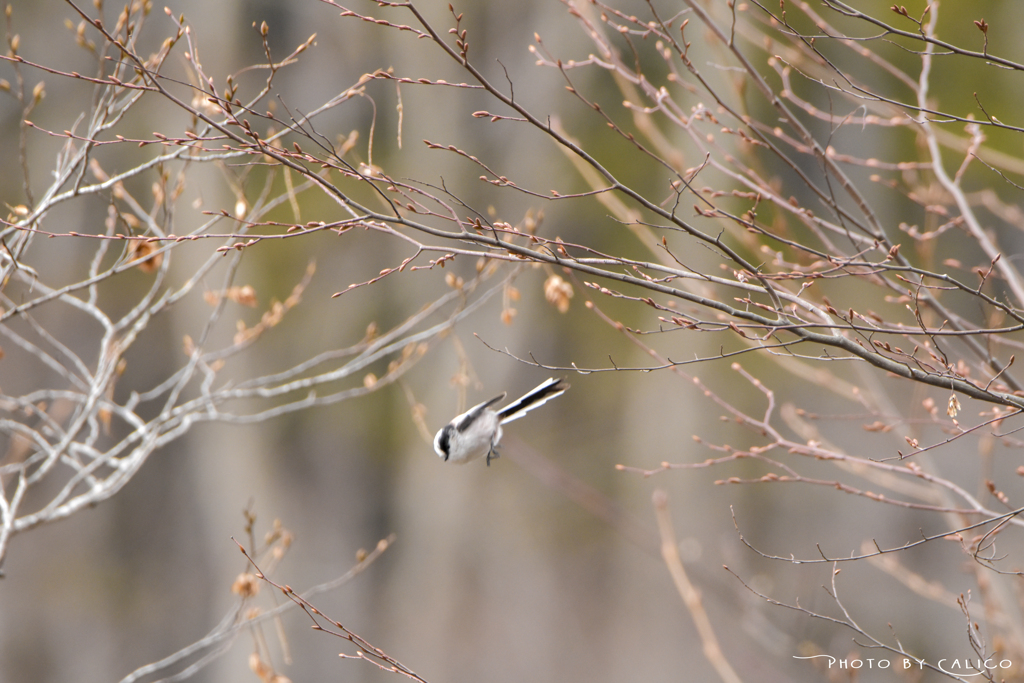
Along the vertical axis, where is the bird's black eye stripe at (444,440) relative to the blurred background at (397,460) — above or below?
below

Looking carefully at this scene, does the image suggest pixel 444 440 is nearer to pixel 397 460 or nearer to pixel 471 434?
pixel 471 434

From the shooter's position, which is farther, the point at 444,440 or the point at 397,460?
the point at 397,460

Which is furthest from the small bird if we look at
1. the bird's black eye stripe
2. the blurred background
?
the blurred background

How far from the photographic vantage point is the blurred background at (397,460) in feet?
26.4

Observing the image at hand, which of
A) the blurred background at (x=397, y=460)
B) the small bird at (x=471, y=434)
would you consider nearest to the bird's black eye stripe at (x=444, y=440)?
the small bird at (x=471, y=434)

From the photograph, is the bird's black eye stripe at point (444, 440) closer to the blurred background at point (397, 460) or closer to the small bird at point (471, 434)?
the small bird at point (471, 434)

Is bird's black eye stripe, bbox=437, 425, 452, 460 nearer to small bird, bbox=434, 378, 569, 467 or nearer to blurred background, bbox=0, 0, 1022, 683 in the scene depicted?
small bird, bbox=434, 378, 569, 467

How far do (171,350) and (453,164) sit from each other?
3.94 m

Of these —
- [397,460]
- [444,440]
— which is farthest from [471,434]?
[397,460]

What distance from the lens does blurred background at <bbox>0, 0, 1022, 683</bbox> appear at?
8.05 m

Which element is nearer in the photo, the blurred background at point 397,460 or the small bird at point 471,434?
the small bird at point 471,434

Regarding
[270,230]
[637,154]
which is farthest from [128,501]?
[637,154]

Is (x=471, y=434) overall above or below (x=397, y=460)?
below

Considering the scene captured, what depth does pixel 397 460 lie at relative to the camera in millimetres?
8766
